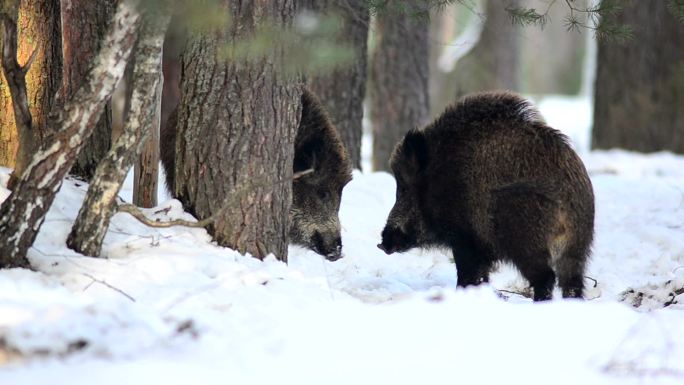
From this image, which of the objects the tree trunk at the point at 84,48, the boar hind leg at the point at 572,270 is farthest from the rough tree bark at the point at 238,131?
the boar hind leg at the point at 572,270

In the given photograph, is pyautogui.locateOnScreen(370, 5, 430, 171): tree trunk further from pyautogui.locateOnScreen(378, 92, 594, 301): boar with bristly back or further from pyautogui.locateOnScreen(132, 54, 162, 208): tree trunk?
pyautogui.locateOnScreen(132, 54, 162, 208): tree trunk

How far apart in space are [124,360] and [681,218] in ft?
23.6

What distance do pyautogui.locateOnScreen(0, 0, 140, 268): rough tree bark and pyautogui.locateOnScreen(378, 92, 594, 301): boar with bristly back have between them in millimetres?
2812

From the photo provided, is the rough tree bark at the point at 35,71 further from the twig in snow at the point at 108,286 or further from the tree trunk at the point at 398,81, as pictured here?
the tree trunk at the point at 398,81

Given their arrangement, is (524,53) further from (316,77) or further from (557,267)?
(557,267)

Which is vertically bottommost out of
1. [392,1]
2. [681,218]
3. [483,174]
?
[681,218]

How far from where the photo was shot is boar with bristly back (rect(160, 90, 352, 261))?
7.99m

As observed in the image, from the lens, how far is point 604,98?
16109mm

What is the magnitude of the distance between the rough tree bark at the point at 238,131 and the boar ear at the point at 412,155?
140cm

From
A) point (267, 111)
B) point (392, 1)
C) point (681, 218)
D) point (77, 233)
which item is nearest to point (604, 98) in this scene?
point (681, 218)

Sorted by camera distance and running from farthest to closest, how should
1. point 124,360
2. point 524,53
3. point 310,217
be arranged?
point 524,53 < point 310,217 < point 124,360

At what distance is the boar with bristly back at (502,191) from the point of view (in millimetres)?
6711

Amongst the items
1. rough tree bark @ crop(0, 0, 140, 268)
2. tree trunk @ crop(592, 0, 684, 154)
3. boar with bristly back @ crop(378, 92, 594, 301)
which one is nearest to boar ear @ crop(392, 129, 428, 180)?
boar with bristly back @ crop(378, 92, 594, 301)

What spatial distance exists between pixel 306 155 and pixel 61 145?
3.00 m
